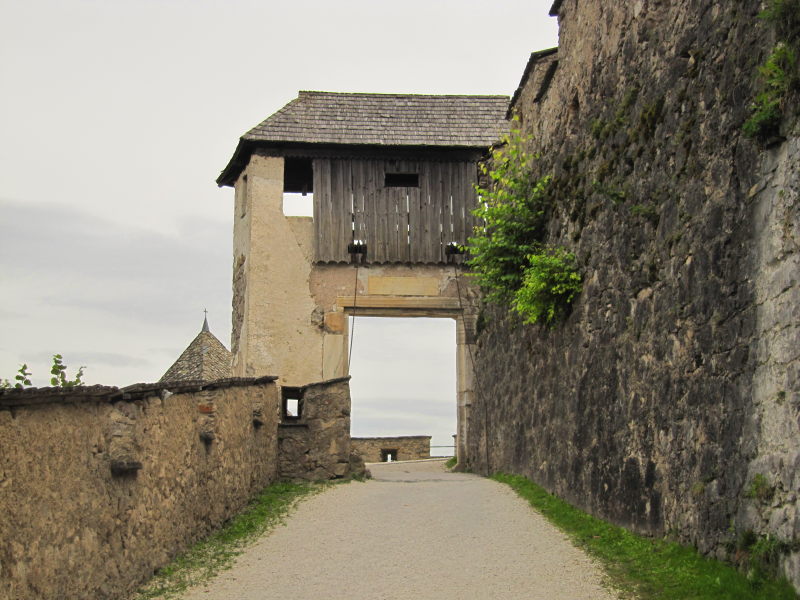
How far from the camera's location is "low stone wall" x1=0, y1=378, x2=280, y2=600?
235 inches

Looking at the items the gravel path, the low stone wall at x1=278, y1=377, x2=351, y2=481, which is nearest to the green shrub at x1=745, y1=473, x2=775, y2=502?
the gravel path

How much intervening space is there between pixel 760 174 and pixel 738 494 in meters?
2.27

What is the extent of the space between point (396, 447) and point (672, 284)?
72.2 feet

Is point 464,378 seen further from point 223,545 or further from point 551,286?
point 223,545

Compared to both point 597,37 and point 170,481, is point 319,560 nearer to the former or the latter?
point 170,481

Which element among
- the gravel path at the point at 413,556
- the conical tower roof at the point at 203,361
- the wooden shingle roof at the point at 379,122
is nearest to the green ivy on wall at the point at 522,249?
the gravel path at the point at 413,556

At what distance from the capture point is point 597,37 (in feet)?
36.9

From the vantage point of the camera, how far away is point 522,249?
13195 mm

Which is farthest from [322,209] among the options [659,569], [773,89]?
[773,89]

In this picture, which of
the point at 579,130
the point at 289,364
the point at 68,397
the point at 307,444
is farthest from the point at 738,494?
Result: the point at 289,364

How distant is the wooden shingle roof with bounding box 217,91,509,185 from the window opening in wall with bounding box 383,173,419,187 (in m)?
1.11

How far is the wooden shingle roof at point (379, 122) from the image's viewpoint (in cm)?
2008

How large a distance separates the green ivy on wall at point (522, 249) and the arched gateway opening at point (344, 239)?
17.5 ft

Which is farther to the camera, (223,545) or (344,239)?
(344,239)
